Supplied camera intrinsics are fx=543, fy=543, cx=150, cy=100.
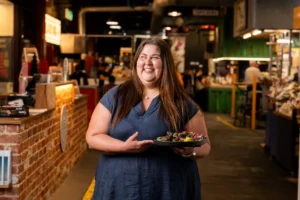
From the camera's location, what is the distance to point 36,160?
18.2 feet

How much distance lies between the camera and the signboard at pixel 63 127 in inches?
275

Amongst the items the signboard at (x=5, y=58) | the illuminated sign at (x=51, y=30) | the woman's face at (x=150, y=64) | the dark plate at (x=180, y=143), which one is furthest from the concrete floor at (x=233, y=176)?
the dark plate at (x=180, y=143)

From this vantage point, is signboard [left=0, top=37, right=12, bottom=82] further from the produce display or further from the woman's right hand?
the woman's right hand

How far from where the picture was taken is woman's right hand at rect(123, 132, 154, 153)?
111 inches

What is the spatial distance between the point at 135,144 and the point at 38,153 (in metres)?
3.05

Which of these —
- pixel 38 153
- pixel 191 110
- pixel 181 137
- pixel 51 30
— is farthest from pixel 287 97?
pixel 181 137

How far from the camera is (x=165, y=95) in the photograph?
306cm

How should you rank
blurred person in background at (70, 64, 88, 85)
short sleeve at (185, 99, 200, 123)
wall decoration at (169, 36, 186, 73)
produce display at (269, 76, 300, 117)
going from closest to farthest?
short sleeve at (185, 99, 200, 123) < produce display at (269, 76, 300, 117) < blurred person in background at (70, 64, 88, 85) < wall decoration at (169, 36, 186, 73)

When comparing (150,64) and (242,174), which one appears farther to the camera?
(242,174)

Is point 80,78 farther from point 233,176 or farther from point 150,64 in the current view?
point 150,64

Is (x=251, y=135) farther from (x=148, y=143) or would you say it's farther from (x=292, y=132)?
(x=148, y=143)

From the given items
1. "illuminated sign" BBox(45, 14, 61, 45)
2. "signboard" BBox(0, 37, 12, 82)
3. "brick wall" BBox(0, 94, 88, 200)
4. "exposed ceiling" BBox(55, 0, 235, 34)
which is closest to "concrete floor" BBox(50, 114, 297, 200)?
"brick wall" BBox(0, 94, 88, 200)

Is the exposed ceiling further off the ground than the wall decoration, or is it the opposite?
the exposed ceiling

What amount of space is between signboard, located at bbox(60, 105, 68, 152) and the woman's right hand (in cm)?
420
